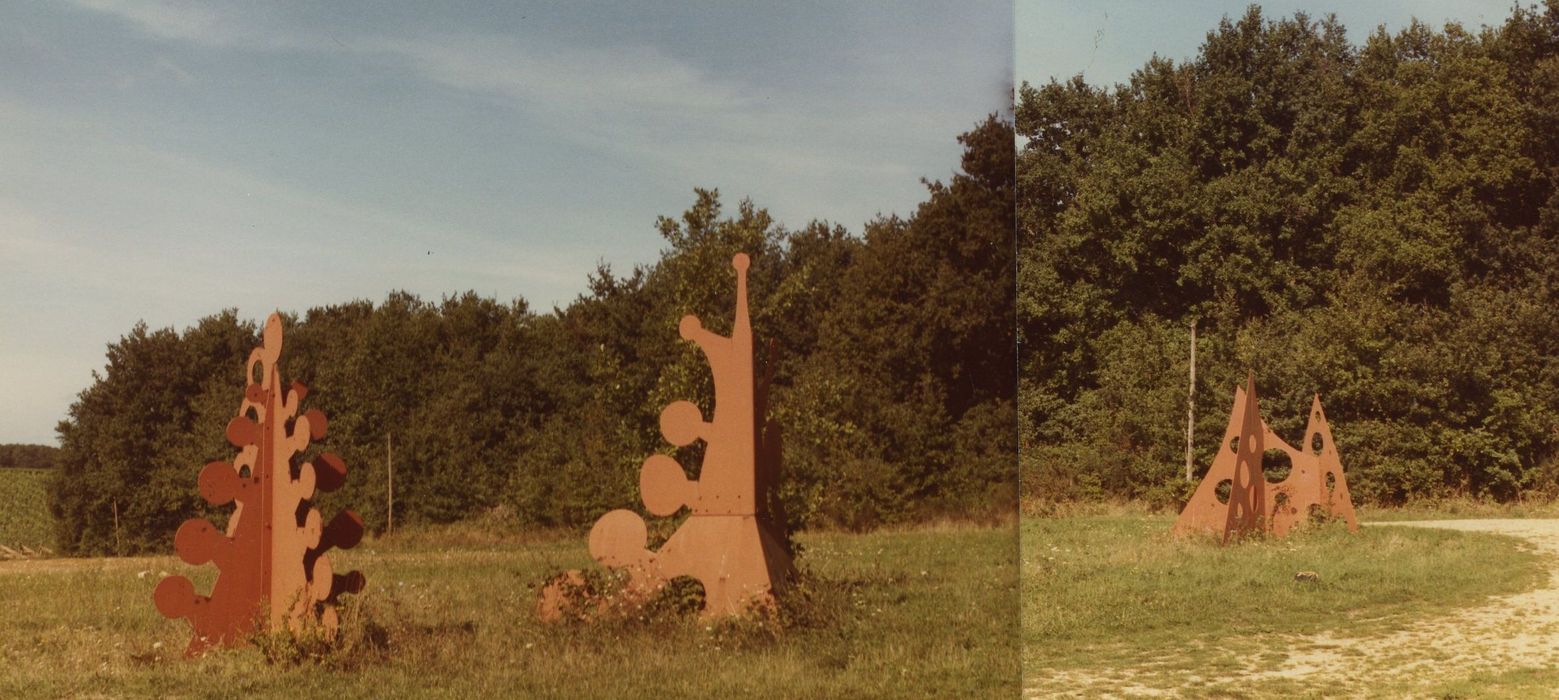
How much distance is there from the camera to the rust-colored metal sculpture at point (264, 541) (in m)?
9.29

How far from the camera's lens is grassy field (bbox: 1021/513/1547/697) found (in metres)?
10.9

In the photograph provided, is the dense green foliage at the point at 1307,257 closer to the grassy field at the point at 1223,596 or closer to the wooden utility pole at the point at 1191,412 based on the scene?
the wooden utility pole at the point at 1191,412

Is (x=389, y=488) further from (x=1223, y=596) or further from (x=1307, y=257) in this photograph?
(x=1307, y=257)

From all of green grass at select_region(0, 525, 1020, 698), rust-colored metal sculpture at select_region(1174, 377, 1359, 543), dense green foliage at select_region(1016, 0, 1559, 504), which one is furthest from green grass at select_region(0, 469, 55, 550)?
rust-colored metal sculpture at select_region(1174, 377, 1359, 543)

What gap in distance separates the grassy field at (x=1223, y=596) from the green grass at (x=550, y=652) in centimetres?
108

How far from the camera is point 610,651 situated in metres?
9.22

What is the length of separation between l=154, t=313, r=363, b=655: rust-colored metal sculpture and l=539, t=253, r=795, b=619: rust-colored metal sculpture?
1997 millimetres

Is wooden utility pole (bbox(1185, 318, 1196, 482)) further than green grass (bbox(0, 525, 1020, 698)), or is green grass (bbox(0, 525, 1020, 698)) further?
wooden utility pole (bbox(1185, 318, 1196, 482))

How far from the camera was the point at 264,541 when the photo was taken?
949cm

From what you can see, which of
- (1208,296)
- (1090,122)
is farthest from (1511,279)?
(1090,122)

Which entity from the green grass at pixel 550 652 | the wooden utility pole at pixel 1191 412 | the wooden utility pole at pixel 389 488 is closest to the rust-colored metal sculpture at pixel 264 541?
the green grass at pixel 550 652

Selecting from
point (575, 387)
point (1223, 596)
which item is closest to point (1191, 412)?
point (575, 387)

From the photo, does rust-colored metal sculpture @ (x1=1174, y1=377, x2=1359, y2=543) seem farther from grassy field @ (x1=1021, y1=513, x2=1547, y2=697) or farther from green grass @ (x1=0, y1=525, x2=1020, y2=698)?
green grass @ (x1=0, y1=525, x2=1020, y2=698)

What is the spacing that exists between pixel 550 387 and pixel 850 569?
18.8 metres
